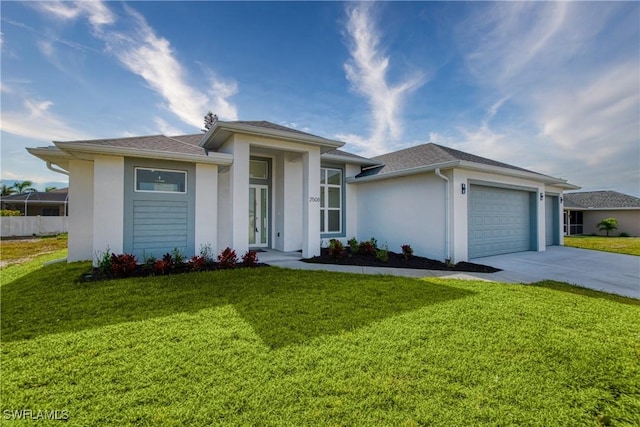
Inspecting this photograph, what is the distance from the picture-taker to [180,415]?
2.23 m

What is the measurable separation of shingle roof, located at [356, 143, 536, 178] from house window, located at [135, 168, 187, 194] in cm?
725

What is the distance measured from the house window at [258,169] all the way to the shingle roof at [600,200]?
27.9 m

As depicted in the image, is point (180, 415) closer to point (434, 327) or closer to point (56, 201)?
point (434, 327)

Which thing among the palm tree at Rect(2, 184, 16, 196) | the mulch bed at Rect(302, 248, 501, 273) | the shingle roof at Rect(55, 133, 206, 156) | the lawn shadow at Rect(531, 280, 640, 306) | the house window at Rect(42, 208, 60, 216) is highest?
the palm tree at Rect(2, 184, 16, 196)

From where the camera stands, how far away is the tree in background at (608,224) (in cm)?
2384

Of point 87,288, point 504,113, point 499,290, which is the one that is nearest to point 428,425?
point 499,290

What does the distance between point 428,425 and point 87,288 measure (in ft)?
22.0

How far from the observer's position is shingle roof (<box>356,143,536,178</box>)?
10.5 meters

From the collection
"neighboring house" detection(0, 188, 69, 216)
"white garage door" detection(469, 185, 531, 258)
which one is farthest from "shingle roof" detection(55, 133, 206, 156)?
"neighboring house" detection(0, 188, 69, 216)

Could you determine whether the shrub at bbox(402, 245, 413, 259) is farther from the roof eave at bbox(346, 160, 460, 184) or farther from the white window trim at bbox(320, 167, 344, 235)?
the white window trim at bbox(320, 167, 344, 235)

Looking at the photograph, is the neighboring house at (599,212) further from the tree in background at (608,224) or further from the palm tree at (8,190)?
the palm tree at (8,190)

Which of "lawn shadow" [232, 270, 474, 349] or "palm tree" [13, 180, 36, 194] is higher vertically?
"palm tree" [13, 180, 36, 194]

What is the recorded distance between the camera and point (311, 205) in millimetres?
9297

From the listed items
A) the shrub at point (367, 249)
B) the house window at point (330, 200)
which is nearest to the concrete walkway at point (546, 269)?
the shrub at point (367, 249)
